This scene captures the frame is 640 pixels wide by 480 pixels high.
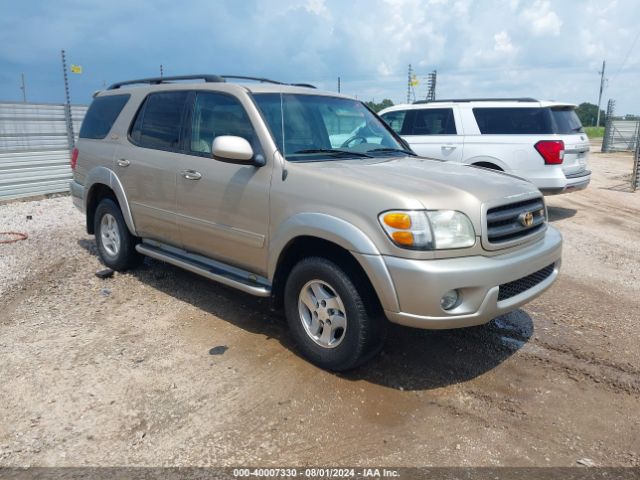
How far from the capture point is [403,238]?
10.1 ft

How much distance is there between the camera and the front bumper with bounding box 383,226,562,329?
3029 mm

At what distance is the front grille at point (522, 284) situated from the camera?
336 cm

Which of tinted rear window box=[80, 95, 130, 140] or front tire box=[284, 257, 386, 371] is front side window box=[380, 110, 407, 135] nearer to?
tinted rear window box=[80, 95, 130, 140]

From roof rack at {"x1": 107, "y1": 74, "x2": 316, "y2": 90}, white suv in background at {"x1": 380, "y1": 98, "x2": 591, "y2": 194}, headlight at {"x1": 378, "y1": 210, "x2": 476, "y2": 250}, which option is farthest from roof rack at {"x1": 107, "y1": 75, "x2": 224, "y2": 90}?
white suv in background at {"x1": 380, "y1": 98, "x2": 591, "y2": 194}

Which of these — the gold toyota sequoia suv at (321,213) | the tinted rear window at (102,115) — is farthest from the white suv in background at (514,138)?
the tinted rear window at (102,115)

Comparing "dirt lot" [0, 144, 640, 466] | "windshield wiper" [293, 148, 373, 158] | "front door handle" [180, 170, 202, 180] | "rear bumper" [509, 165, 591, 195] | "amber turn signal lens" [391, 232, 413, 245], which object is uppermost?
"windshield wiper" [293, 148, 373, 158]

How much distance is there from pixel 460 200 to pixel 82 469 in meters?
2.56

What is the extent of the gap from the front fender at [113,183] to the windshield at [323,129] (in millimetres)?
1963

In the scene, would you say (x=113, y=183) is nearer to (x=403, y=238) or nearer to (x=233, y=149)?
(x=233, y=149)

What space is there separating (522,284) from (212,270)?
238 centimetres

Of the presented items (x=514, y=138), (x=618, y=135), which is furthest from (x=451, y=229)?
(x=618, y=135)

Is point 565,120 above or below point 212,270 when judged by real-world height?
above

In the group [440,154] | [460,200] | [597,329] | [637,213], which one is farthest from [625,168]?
[460,200]

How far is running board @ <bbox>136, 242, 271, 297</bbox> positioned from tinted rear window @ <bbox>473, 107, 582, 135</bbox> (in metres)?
6.21
